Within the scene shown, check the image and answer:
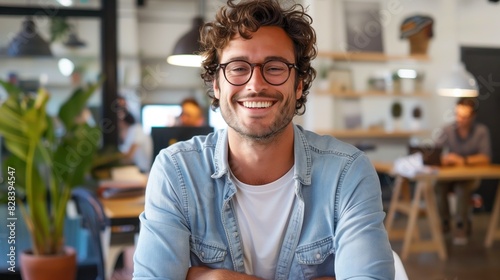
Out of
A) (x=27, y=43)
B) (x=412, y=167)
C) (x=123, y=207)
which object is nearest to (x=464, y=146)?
(x=412, y=167)

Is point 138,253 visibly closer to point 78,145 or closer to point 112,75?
point 78,145

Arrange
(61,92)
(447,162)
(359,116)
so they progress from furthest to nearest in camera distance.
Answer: (359,116) → (447,162) → (61,92)

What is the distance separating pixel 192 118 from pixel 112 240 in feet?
5.48

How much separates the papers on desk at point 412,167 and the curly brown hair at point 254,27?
Result: 3.48 meters

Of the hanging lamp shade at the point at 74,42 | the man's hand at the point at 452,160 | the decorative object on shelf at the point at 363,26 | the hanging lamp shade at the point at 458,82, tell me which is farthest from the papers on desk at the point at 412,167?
the hanging lamp shade at the point at 74,42

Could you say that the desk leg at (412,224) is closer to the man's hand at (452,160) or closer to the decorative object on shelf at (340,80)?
the man's hand at (452,160)

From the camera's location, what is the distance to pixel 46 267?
3.15 meters

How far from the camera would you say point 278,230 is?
1.42 metres

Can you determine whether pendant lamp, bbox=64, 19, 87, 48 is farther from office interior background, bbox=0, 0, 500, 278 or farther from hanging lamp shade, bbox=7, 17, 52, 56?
office interior background, bbox=0, 0, 500, 278

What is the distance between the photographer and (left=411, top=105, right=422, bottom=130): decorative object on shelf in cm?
670

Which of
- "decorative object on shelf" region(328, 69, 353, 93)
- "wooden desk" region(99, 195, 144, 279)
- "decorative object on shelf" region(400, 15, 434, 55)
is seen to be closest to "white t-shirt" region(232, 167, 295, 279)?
"wooden desk" region(99, 195, 144, 279)

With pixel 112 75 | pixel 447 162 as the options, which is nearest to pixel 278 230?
pixel 112 75

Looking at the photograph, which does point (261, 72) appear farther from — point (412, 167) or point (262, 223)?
point (412, 167)

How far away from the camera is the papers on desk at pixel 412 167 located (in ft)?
15.8
